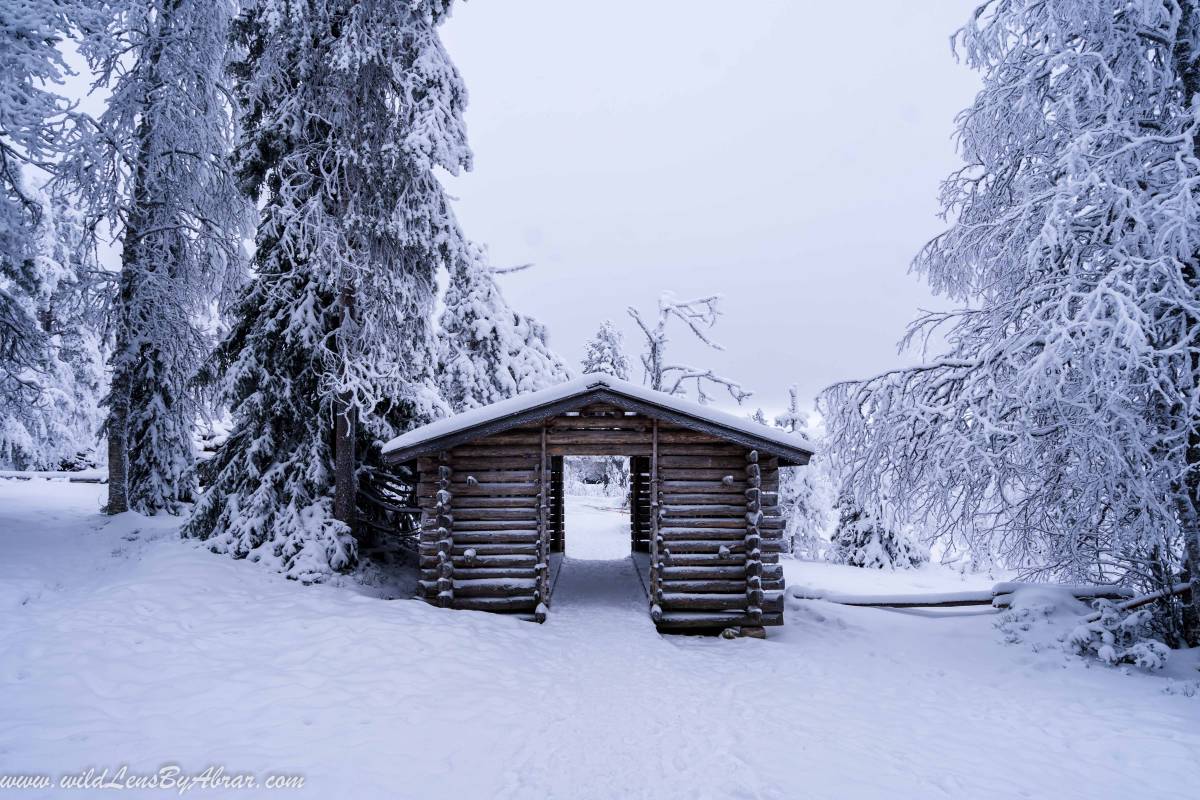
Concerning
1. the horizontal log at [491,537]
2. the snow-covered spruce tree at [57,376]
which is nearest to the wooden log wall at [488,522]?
the horizontal log at [491,537]

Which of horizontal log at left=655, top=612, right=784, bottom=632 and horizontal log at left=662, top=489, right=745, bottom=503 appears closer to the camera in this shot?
horizontal log at left=655, top=612, right=784, bottom=632

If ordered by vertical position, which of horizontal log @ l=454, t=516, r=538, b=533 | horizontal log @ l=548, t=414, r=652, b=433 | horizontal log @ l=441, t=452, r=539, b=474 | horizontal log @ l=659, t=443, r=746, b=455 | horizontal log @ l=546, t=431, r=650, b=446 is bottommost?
horizontal log @ l=454, t=516, r=538, b=533

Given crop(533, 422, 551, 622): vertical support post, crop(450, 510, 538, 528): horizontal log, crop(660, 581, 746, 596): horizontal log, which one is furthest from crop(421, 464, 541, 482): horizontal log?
crop(660, 581, 746, 596): horizontal log

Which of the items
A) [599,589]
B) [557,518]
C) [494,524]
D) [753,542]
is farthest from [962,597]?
[557,518]

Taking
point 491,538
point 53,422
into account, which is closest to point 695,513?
point 491,538

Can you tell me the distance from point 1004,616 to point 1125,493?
12.7 ft

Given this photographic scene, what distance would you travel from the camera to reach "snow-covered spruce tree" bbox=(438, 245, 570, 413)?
885 inches

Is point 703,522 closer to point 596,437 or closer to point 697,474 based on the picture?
point 697,474

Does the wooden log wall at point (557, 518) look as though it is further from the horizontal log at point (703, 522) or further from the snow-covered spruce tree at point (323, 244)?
the snow-covered spruce tree at point (323, 244)

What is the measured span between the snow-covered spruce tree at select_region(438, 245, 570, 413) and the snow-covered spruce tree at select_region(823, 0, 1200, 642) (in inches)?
591

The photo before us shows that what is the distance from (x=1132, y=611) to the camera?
9250 millimetres

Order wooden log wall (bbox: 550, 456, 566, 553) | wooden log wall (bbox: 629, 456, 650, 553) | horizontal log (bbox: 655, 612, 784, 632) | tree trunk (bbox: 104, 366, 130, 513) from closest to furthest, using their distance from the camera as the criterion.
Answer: horizontal log (bbox: 655, 612, 784, 632), tree trunk (bbox: 104, 366, 130, 513), wooden log wall (bbox: 629, 456, 650, 553), wooden log wall (bbox: 550, 456, 566, 553)

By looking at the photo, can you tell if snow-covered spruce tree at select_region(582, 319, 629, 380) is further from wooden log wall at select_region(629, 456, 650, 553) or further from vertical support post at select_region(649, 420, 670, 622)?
vertical support post at select_region(649, 420, 670, 622)

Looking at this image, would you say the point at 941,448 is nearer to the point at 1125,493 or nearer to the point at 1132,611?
the point at 1125,493
